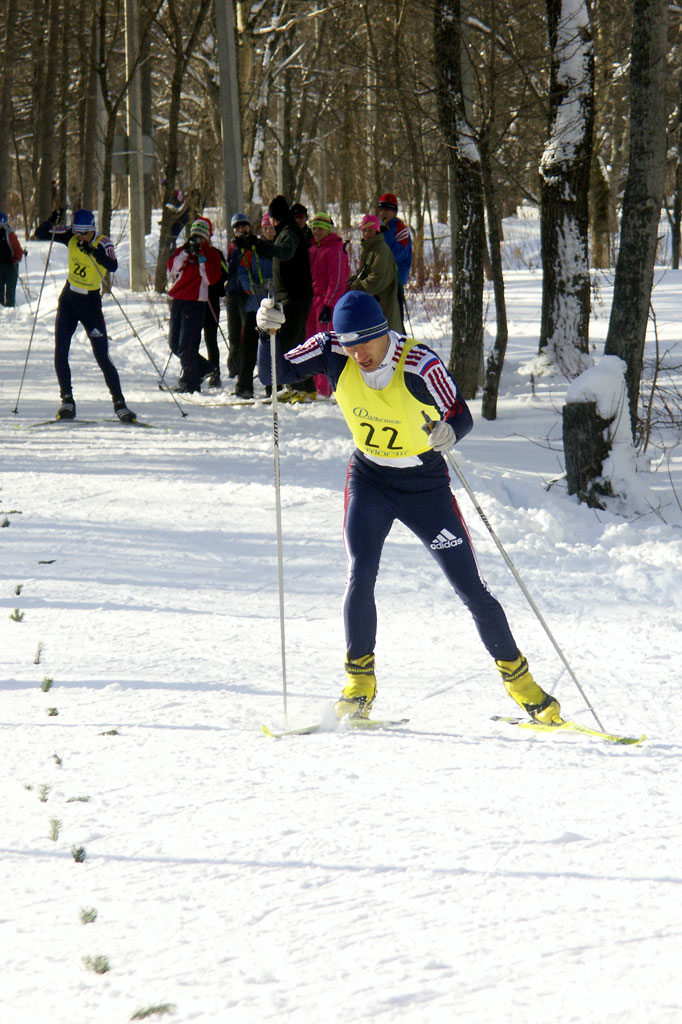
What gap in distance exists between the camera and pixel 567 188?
10570 millimetres

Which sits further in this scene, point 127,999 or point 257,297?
point 257,297

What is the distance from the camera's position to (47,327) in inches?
738

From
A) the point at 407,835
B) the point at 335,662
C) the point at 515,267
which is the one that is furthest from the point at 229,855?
the point at 515,267

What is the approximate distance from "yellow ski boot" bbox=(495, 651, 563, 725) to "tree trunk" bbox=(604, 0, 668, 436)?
450cm

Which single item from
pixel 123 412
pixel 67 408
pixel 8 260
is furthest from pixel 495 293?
pixel 8 260

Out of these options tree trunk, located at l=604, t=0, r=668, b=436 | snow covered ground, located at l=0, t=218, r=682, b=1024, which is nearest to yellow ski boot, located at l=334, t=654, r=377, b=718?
snow covered ground, located at l=0, t=218, r=682, b=1024

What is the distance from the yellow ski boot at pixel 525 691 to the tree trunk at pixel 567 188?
7.34 metres

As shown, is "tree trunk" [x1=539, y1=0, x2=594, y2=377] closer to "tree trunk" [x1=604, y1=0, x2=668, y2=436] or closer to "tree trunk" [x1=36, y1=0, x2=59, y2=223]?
"tree trunk" [x1=604, y1=0, x2=668, y2=436]

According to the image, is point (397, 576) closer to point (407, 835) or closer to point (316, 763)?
point (316, 763)

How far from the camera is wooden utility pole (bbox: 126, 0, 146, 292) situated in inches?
797

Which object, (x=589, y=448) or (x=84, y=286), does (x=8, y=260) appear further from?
(x=589, y=448)

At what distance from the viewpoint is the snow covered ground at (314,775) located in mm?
2365

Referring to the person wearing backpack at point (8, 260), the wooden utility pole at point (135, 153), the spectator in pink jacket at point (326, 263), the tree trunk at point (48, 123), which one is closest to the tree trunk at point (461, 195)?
the spectator in pink jacket at point (326, 263)

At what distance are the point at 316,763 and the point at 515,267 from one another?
25615 millimetres
